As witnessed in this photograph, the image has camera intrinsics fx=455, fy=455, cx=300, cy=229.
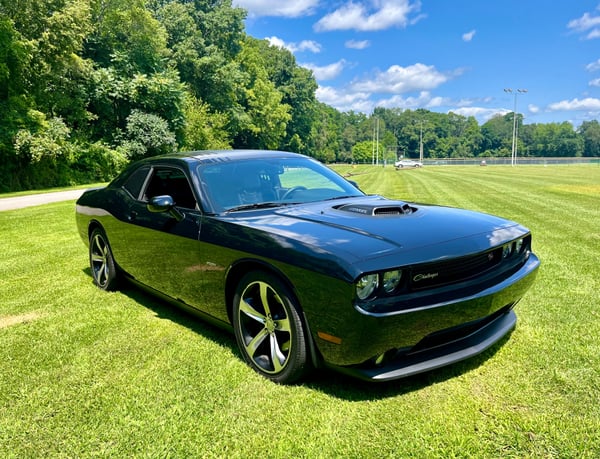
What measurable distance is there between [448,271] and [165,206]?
7.18 feet

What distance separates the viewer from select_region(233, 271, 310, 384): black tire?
2.67 m

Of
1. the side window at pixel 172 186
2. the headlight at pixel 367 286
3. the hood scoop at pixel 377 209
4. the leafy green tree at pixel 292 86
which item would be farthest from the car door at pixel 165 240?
the leafy green tree at pixel 292 86

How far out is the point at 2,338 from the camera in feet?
12.4

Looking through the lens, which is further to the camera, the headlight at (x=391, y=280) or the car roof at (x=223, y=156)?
the car roof at (x=223, y=156)

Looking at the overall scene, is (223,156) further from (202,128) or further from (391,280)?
(202,128)

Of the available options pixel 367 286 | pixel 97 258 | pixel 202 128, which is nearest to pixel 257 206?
pixel 367 286

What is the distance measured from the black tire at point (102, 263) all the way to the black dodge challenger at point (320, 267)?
708 millimetres

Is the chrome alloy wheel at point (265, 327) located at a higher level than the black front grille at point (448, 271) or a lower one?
lower

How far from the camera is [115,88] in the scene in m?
29.9

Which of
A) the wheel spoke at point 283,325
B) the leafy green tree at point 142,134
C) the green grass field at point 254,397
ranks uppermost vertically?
the leafy green tree at point 142,134

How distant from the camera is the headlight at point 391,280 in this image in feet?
7.86

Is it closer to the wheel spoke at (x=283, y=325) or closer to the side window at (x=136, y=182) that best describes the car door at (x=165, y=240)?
the side window at (x=136, y=182)

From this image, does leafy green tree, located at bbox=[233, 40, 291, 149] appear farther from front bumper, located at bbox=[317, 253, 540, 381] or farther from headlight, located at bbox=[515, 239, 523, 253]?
front bumper, located at bbox=[317, 253, 540, 381]

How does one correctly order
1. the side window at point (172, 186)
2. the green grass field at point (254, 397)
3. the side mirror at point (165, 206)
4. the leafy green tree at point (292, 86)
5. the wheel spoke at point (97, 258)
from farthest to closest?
the leafy green tree at point (292, 86) → the wheel spoke at point (97, 258) → the side window at point (172, 186) → the side mirror at point (165, 206) → the green grass field at point (254, 397)
